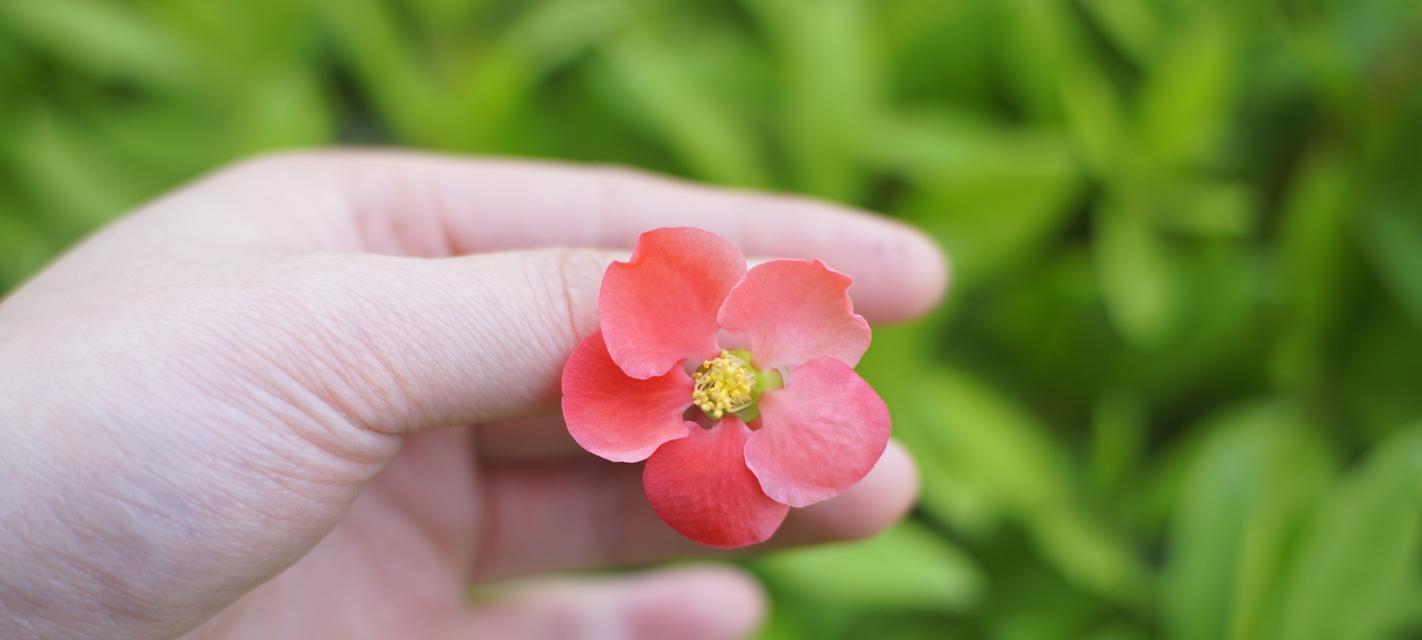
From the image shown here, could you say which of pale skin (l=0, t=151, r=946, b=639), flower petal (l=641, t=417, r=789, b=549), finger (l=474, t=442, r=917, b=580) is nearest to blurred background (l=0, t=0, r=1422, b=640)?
finger (l=474, t=442, r=917, b=580)

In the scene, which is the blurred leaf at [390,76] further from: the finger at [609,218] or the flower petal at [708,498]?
the flower petal at [708,498]

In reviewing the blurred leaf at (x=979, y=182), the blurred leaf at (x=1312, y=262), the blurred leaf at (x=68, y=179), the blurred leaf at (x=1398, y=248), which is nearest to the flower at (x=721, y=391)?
the blurred leaf at (x=979, y=182)

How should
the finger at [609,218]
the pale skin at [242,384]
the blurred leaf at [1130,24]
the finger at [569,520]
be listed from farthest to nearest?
the blurred leaf at [1130,24]
the finger at [569,520]
the finger at [609,218]
the pale skin at [242,384]

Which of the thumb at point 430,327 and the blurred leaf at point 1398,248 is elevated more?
Result: the blurred leaf at point 1398,248

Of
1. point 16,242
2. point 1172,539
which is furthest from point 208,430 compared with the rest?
point 16,242

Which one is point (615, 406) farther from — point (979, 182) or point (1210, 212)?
point (1210, 212)

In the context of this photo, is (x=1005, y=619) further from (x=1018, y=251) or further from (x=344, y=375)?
(x=344, y=375)

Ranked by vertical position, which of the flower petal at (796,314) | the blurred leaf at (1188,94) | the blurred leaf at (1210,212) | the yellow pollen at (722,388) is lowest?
the yellow pollen at (722,388)
